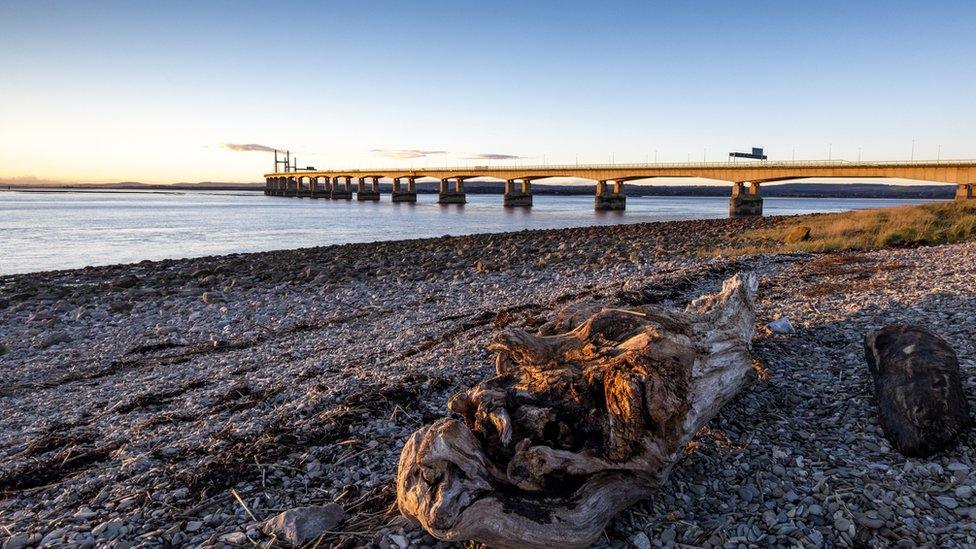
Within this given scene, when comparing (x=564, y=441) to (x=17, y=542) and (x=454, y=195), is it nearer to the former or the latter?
(x=17, y=542)

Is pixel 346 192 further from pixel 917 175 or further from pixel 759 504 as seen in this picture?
pixel 759 504

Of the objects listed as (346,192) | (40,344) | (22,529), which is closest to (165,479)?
(22,529)

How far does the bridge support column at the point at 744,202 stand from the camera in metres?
65.9

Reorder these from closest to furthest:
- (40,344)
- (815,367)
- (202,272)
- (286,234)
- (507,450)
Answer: (507,450)
(815,367)
(40,344)
(202,272)
(286,234)

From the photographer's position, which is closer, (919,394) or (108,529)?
(108,529)

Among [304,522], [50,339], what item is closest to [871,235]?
[304,522]

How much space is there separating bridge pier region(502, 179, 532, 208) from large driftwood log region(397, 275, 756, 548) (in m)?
87.9

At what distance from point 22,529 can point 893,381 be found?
22.2 ft

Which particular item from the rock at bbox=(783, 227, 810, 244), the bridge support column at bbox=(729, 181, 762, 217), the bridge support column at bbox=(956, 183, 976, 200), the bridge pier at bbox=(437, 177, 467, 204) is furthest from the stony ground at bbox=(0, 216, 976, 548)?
the bridge pier at bbox=(437, 177, 467, 204)

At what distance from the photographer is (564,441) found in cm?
377

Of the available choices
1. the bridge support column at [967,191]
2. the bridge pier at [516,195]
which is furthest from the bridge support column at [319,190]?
the bridge support column at [967,191]

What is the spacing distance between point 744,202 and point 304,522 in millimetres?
70773

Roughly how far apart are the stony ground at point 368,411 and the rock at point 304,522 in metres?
0.08

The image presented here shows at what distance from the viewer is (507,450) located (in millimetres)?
3740
